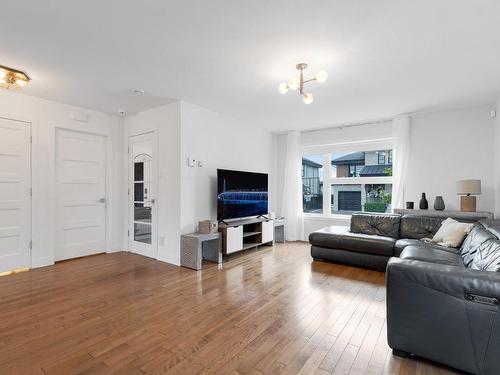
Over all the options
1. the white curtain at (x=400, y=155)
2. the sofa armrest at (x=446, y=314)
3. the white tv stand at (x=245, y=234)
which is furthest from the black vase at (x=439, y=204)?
the sofa armrest at (x=446, y=314)

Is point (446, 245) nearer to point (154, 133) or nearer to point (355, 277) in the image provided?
point (355, 277)

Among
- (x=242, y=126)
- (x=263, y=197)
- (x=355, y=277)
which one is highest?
(x=242, y=126)

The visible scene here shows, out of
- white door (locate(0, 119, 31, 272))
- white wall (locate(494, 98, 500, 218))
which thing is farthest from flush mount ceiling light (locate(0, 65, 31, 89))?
white wall (locate(494, 98, 500, 218))

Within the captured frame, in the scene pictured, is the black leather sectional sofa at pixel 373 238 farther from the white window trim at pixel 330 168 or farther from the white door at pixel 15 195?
the white door at pixel 15 195

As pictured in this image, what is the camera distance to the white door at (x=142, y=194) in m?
4.30

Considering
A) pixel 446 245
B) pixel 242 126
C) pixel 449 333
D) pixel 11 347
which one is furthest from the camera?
pixel 242 126

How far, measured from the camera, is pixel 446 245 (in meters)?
3.29

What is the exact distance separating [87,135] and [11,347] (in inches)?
133

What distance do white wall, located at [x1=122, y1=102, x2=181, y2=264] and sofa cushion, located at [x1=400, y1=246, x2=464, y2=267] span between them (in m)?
3.04

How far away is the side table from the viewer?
368 cm

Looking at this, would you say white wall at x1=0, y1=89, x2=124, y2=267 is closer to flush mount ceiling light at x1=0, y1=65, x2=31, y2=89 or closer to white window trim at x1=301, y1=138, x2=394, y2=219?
flush mount ceiling light at x1=0, y1=65, x2=31, y2=89

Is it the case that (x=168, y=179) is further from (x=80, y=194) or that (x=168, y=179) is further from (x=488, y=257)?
(x=488, y=257)

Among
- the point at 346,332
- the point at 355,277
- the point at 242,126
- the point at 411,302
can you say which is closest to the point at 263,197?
the point at 242,126

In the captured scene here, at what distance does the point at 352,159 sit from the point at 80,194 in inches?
201
